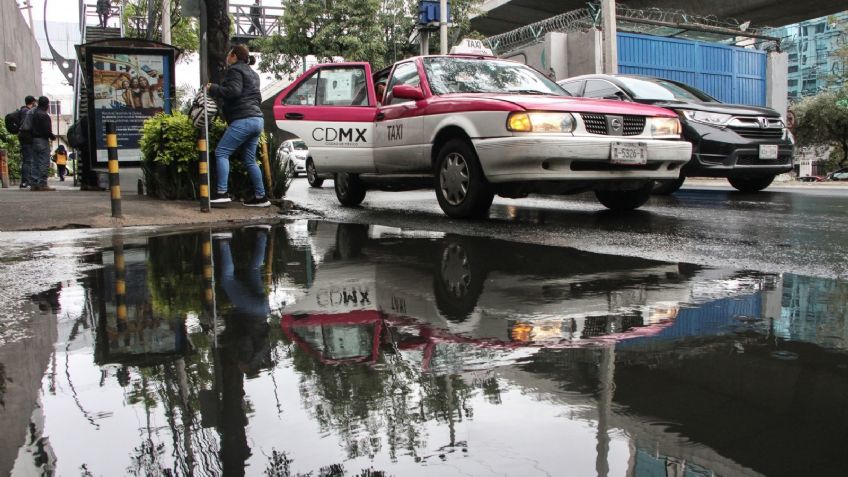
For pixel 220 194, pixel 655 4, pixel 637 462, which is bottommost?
pixel 637 462

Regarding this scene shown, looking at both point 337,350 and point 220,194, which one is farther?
point 220,194

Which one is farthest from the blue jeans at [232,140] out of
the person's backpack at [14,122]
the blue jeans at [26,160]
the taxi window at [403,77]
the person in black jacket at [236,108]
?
the blue jeans at [26,160]

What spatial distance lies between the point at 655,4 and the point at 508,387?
29.5 meters

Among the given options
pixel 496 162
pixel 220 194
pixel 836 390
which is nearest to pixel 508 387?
pixel 836 390

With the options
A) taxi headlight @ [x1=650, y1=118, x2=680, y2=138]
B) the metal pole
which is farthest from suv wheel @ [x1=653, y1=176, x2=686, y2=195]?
the metal pole

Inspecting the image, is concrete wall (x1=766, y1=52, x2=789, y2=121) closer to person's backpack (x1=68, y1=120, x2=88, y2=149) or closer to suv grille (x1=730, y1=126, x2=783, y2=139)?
suv grille (x1=730, y1=126, x2=783, y2=139)

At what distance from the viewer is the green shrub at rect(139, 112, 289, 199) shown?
9.61m

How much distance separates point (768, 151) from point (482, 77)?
14.5ft

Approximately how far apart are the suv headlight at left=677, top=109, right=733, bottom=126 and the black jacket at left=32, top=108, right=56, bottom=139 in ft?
38.7

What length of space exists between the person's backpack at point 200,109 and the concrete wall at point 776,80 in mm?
22165

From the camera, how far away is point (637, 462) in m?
1.90

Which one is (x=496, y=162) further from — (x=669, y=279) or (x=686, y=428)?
(x=686, y=428)

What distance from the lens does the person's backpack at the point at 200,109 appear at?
29.3 ft

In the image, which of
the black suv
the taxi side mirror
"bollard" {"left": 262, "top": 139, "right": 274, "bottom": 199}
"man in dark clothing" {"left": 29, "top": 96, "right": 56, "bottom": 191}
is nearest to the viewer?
the taxi side mirror
